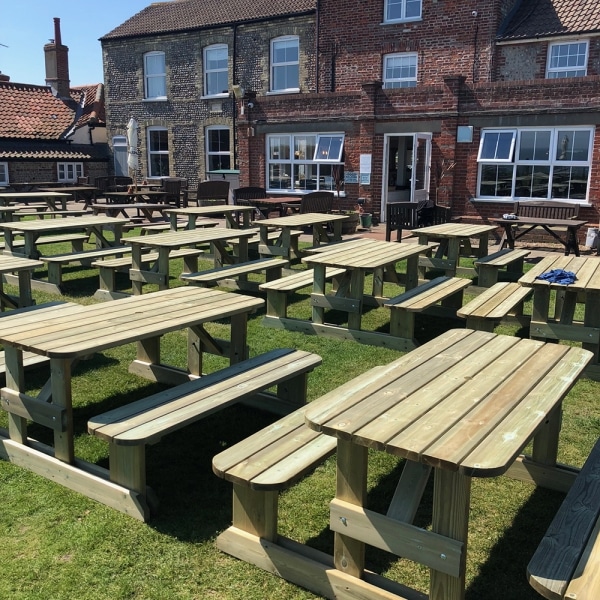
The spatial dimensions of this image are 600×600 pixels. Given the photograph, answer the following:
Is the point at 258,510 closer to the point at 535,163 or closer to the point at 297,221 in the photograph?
the point at 297,221

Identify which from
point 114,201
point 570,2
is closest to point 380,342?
point 114,201

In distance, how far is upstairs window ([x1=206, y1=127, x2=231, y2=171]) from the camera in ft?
68.5

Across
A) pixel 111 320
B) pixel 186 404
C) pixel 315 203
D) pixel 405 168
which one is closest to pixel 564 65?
pixel 405 168

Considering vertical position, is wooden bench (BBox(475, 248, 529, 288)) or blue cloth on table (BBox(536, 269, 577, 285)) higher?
blue cloth on table (BBox(536, 269, 577, 285))

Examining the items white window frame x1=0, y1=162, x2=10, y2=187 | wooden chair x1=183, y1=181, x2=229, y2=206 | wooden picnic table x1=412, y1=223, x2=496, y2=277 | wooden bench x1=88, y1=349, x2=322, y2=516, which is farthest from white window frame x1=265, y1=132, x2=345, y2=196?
wooden bench x1=88, y1=349, x2=322, y2=516

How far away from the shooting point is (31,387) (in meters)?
4.61

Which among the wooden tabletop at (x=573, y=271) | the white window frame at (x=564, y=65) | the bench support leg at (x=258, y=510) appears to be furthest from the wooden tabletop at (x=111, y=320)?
the white window frame at (x=564, y=65)

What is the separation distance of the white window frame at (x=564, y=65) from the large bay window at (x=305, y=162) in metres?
5.37

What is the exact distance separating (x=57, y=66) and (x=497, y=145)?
→ 19.2 m

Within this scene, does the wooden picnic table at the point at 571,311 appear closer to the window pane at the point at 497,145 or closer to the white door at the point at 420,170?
the window pane at the point at 497,145

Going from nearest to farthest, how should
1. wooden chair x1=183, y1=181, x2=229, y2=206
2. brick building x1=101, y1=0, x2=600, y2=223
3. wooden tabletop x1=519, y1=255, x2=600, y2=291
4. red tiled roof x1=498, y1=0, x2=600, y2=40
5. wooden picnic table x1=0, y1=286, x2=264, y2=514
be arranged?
wooden picnic table x1=0, y1=286, x2=264, y2=514 → wooden tabletop x1=519, y1=255, x2=600, y2=291 → brick building x1=101, y1=0, x2=600, y2=223 → wooden chair x1=183, y1=181, x2=229, y2=206 → red tiled roof x1=498, y1=0, x2=600, y2=40

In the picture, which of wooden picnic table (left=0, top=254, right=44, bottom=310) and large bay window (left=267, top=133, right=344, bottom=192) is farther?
large bay window (left=267, top=133, right=344, bottom=192)

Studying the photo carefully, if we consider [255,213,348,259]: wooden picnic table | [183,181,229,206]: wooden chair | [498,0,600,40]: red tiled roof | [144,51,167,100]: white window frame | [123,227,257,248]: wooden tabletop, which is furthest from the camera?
[144,51,167,100]: white window frame

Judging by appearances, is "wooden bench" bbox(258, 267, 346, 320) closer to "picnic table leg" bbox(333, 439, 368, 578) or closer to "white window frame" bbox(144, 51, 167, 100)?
"picnic table leg" bbox(333, 439, 368, 578)
